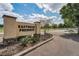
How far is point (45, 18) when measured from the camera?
3.05 meters

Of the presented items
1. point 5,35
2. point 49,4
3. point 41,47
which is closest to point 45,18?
point 49,4

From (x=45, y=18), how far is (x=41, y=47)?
50cm

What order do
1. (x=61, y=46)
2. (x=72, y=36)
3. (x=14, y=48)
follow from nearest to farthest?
(x=14, y=48), (x=61, y=46), (x=72, y=36)

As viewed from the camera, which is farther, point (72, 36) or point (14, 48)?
point (72, 36)

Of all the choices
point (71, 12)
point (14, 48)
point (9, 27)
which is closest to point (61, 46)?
point (71, 12)

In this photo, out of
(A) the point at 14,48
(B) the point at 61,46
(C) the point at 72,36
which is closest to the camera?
(A) the point at 14,48

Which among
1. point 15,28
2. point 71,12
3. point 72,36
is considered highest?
point 71,12

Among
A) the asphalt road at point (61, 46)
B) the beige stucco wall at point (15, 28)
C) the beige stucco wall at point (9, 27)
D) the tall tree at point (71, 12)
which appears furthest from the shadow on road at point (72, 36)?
the beige stucco wall at point (9, 27)

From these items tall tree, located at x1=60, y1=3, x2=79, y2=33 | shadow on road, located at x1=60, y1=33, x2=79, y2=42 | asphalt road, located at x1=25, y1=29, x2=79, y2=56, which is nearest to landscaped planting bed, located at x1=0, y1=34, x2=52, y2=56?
asphalt road, located at x1=25, y1=29, x2=79, y2=56

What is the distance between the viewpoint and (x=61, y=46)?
2.99 metres

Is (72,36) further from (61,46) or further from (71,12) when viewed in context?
(71,12)

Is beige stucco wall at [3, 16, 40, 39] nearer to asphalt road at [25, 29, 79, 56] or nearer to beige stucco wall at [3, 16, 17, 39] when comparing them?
beige stucco wall at [3, 16, 17, 39]

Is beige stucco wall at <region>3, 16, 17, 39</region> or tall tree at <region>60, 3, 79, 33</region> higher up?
tall tree at <region>60, 3, 79, 33</region>

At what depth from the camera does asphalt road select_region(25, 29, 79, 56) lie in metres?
2.92
